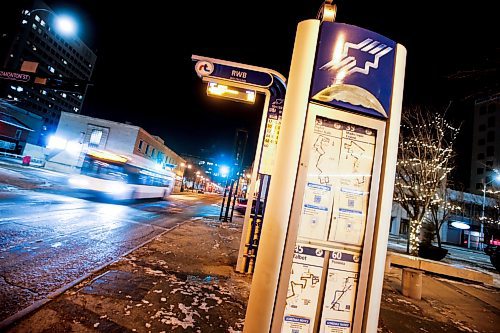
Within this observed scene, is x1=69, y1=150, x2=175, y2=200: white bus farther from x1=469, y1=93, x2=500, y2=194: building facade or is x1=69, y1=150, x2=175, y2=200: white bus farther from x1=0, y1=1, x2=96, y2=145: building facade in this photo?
x1=0, y1=1, x2=96, y2=145: building facade

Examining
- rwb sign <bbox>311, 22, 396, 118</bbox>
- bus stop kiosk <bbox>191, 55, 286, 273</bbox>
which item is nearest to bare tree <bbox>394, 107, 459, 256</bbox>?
bus stop kiosk <bbox>191, 55, 286, 273</bbox>

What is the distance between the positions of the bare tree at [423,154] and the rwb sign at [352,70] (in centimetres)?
1353

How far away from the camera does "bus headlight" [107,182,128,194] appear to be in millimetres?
15331

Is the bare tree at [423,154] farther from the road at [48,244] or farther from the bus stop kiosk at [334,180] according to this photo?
the bus stop kiosk at [334,180]

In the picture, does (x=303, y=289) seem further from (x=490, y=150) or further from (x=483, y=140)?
(x=483, y=140)

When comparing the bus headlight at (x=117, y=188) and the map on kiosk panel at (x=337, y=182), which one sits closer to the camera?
the map on kiosk panel at (x=337, y=182)

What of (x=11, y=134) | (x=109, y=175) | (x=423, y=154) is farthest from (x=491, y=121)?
(x=11, y=134)

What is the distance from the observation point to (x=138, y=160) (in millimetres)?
18031

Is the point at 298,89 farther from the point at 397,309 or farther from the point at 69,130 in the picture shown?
the point at 69,130

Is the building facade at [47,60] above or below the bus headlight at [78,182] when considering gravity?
above

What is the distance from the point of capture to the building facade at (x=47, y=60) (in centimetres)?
7800

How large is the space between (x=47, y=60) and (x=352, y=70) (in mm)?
120691

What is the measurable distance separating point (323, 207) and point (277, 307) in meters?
1.01

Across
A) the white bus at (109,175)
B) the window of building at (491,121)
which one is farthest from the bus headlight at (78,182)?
the window of building at (491,121)
